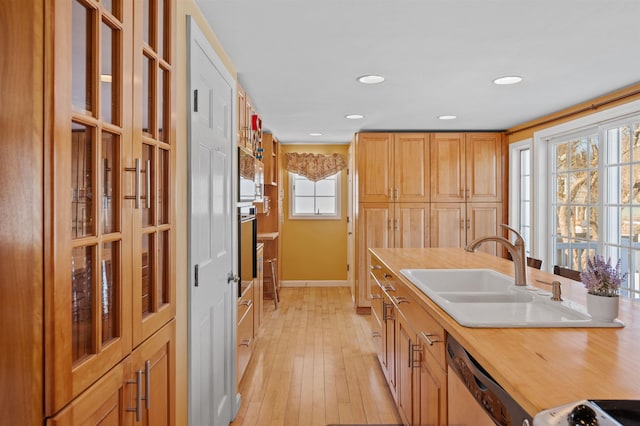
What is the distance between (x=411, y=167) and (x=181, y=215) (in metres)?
3.94

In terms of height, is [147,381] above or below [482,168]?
below

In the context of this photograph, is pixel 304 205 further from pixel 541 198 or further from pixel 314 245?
pixel 541 198

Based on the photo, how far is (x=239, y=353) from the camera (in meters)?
2.97

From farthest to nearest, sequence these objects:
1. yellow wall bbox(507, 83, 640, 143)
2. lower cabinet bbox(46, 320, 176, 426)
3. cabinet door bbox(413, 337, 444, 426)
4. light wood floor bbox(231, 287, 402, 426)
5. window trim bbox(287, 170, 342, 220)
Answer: window trim bbox(287, 170, 342, 220) < yellow wall bbox(507, 83, 640, 143) < light wood floor bbox(231, 287, 402, 426) < cabinet door bbox(413, 337, 444, 426) < lower cabinet bbox(46, 320, 176, 426)

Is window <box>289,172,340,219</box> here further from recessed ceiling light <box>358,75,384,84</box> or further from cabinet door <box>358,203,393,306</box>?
recessed ceiling light <box>358,75,384,84</box>

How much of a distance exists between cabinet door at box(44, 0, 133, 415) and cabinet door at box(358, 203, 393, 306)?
423 centimetres

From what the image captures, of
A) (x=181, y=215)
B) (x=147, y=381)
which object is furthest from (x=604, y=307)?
(x=181, y=215)

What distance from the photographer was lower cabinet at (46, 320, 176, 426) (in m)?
0.98

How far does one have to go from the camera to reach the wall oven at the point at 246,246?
9.56ft

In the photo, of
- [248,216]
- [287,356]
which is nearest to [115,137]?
[248,216]

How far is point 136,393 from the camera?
1.25 m

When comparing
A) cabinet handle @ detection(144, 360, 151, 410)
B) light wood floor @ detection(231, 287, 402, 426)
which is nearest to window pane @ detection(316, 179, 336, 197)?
light wood floor @ detection(231, 287, 402, 426)

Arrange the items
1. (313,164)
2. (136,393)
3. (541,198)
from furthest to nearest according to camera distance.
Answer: (313,164) → (541,198) → (136,393)

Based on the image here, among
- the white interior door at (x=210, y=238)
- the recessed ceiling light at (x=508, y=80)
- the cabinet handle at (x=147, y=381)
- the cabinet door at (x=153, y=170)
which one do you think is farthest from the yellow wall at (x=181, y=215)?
the recessed ceiling light at (x=508, y=80)
